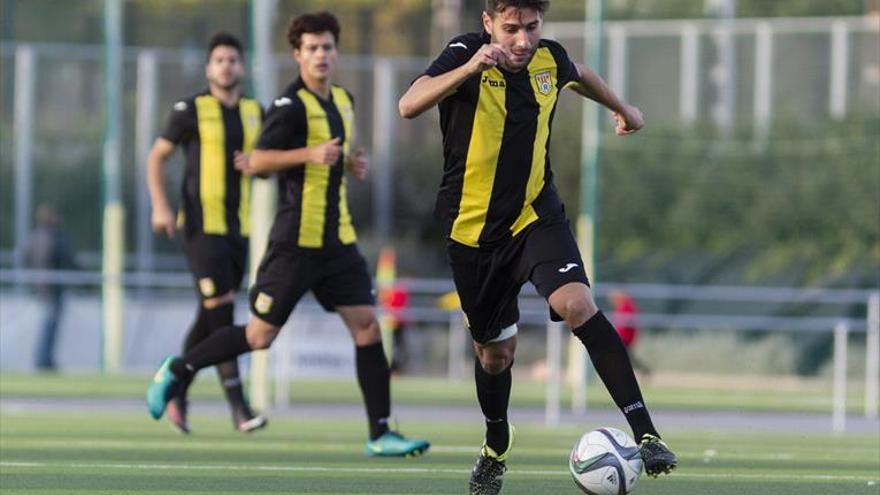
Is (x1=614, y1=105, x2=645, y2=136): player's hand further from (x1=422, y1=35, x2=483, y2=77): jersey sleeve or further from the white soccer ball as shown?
the white soccer ball

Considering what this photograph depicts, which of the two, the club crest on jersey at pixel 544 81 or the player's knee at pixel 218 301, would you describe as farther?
the player's knee at pixel 218 301

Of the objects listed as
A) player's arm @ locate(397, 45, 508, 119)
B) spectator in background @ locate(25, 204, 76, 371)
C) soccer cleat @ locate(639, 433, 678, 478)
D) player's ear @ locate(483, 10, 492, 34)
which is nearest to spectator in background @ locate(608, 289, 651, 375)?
spectator in background @ locate(25, 204, 76, 371)

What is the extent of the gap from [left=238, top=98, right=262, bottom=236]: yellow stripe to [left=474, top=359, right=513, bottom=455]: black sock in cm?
421

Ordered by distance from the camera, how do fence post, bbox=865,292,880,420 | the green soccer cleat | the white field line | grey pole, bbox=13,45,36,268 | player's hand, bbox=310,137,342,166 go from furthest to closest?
1. grey pole, bbox=13,45,36,268
2. fence post, bbox=865,292,880,420
3. the green soccer cleat
4. player's hand, bbox=310,137,342,166
5. the white field line

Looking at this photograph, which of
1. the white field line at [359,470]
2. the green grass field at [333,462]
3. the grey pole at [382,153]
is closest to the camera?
the green grass field at [333,462]

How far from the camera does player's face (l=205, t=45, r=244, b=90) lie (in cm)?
1212

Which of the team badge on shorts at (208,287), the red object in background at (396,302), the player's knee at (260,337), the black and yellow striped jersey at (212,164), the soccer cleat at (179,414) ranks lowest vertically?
the red object in background at (396,302)

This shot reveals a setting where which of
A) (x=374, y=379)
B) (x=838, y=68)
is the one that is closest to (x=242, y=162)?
(x=374, y=379)

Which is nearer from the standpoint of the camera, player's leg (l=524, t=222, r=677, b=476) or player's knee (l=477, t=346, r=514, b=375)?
player's leg (l=524, t=222, r=677, b=476)

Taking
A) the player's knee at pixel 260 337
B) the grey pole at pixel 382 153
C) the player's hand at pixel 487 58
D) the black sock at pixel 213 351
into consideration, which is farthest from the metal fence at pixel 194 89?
the player's hand at pixel 487 58

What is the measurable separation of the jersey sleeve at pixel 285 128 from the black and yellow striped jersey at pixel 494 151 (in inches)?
108

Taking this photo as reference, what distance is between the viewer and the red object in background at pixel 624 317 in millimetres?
20641

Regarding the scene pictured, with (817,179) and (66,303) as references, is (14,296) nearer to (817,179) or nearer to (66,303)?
(66,303)

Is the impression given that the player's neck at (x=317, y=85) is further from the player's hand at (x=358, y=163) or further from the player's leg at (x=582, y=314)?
the player's leg at (x=582, y=314)
